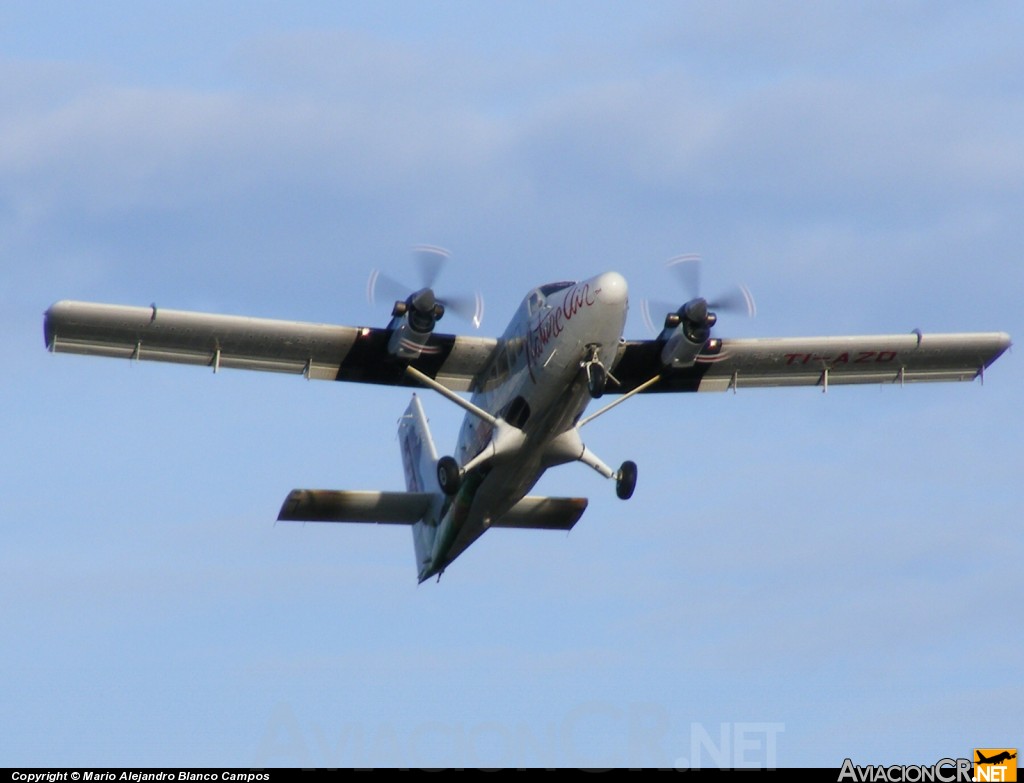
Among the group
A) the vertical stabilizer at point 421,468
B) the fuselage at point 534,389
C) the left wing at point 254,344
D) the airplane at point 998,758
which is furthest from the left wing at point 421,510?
the airplane at point 998,758

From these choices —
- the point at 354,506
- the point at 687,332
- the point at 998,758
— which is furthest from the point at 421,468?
the point at 998,758

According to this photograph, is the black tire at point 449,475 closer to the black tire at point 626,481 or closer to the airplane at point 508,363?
the airplane at point 508,363

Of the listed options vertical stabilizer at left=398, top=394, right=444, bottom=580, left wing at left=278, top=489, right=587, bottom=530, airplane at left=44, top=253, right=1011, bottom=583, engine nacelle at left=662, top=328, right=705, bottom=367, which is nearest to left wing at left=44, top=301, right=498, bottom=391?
airplane at left=44, top=253, right=1011, bottom=583

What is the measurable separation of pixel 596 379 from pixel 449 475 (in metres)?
3.46

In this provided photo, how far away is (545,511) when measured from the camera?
3050 centimetres

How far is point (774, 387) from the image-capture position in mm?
32781

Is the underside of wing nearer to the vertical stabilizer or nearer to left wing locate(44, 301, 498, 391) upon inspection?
left wing locate(44, 301, 498, 391)

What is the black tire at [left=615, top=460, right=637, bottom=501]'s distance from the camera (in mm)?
28094

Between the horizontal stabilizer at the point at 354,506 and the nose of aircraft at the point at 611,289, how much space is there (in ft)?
21.4

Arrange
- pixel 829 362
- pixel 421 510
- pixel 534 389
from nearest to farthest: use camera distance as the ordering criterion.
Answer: pixel 534 389 → pixel 421 510 → pixel 829 362

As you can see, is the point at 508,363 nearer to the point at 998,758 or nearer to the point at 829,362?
the point at 829,362

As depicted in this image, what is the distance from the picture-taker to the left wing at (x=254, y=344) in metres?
28.7

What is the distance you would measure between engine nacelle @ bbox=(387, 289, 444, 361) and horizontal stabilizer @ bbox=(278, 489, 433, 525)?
2687mm

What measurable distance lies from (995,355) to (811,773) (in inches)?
533
